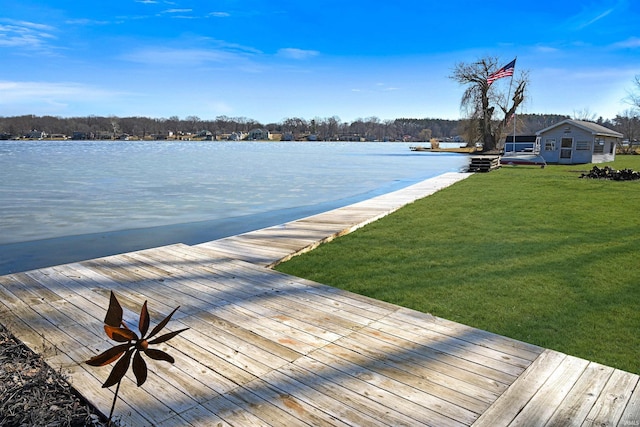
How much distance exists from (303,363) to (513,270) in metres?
3.32

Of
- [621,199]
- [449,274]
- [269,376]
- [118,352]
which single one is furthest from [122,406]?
[621,199]

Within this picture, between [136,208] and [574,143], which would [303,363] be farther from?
[574,143]

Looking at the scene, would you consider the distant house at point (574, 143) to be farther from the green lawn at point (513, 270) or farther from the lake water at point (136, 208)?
the green lawn at point (513, 270)

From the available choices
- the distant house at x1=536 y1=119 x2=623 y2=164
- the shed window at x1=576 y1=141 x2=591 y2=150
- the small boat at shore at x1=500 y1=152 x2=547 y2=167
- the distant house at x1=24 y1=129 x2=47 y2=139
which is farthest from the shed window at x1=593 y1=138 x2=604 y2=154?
the distant house at x1=24 y1=129 x2=47 y2=139

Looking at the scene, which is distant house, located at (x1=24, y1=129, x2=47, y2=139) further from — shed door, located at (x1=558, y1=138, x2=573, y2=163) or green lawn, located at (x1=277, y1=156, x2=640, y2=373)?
green lawn, located at (x1=277, y1=156, x2=640, y2=373)

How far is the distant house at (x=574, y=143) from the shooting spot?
88.2 ft

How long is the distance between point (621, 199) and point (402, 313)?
1040 centimetres

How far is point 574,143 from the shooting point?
27422mm

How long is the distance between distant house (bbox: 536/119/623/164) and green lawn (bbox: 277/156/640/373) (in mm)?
20507

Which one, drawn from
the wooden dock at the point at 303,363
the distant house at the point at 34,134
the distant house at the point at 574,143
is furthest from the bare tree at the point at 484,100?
the distant house at the point at 34,134

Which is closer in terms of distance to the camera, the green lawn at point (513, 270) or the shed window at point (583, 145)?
the green lawn at point (513, 270)

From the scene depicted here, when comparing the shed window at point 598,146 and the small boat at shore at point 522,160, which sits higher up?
the shed window at point 598,146

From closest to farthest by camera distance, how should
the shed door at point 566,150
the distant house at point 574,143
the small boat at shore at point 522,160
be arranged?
the small boat at shore at point 522,160 < the distant house at point 574,143 < the shed door at point 566,150

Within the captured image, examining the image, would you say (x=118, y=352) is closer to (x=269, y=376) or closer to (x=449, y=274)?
(x=269, y=376)
